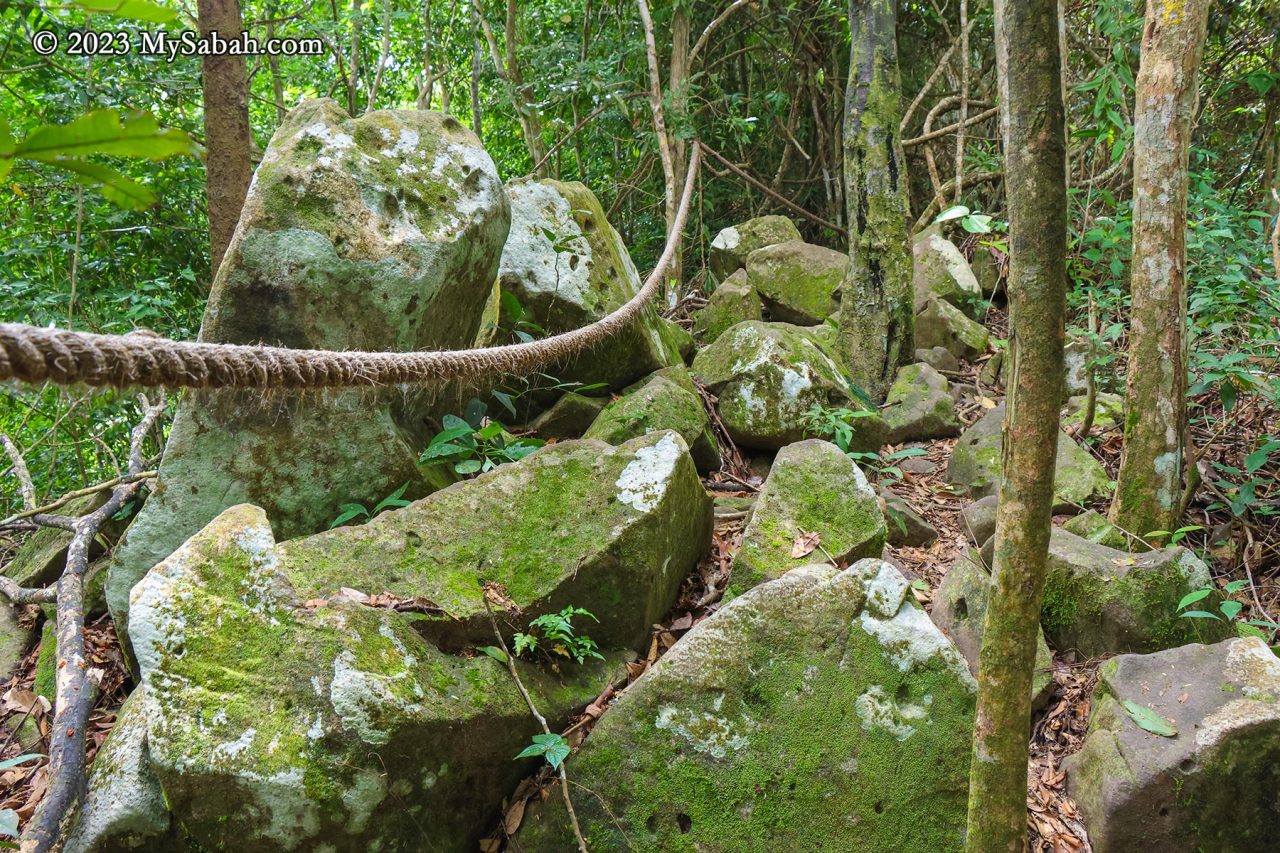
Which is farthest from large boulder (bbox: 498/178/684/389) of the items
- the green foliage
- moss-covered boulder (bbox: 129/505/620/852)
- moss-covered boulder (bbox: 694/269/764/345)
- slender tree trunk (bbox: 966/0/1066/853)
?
slender tree trunk (bbox: 966/0/1066/853)

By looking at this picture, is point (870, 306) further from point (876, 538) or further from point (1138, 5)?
point (1138, 5)

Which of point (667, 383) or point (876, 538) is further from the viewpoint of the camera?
point (667, 383)

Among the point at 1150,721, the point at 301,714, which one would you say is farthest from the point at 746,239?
the point at 301,714

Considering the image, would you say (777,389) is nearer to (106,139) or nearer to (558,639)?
(558,639)

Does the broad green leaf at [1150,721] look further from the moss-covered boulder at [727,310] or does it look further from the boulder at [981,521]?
the moss-covered boulder at [727,310]

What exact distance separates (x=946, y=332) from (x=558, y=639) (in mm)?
3985

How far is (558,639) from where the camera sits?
8.11 ft

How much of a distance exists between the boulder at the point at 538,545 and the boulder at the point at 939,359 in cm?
296

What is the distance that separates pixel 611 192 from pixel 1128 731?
22.4 feet

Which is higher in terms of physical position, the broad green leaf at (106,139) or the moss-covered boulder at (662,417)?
the broad green leaf at (106,139)

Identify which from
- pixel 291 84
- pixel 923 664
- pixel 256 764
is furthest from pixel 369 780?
pixel 291 84

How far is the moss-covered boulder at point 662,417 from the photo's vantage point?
3648 millimetres

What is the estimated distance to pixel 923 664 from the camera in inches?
86.5

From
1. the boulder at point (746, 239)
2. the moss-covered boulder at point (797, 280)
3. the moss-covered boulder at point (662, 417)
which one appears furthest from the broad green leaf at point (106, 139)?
the boulder at point (746, 239)
